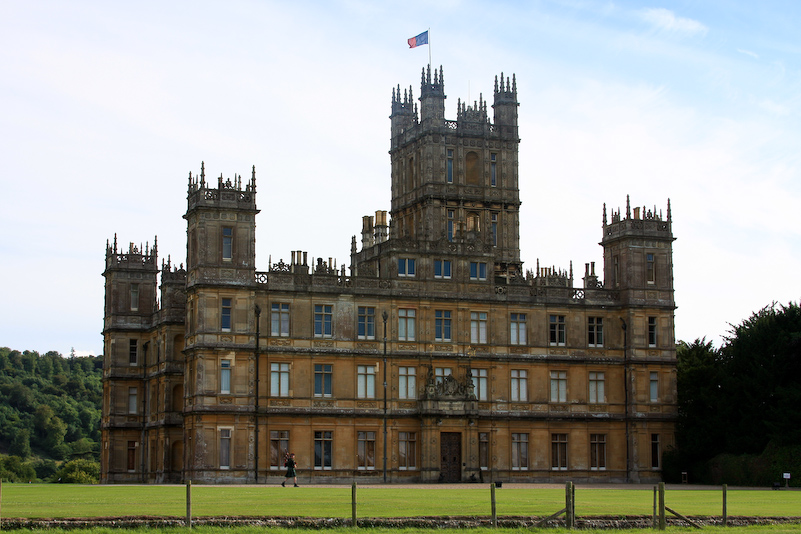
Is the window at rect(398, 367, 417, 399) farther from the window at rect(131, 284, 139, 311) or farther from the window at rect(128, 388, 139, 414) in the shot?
the window at rect(131, 284, 139, 311)

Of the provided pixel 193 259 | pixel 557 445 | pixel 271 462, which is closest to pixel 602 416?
Answer: pixel 557 445

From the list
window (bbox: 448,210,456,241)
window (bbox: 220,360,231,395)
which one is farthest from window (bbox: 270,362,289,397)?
window (bbox: 448,210,456,241)

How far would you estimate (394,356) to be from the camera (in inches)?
2717

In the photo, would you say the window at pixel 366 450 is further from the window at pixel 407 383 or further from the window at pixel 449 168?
the window at pixel 449 168

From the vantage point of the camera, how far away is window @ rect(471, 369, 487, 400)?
7088 cm

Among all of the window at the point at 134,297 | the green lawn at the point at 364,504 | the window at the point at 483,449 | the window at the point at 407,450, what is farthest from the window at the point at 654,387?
the window at the point at 134,297

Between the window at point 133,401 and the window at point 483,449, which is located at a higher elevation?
the window at point 133,401

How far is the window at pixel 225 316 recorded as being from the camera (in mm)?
65312

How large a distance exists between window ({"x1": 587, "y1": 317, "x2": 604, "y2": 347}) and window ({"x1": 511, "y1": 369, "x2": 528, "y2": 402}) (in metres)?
4.99

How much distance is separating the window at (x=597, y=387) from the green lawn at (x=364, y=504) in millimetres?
22804

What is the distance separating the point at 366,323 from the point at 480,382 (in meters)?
7.97

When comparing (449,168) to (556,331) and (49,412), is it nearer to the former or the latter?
(556,331)

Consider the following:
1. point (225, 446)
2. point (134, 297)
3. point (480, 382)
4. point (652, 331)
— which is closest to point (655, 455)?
point (652, 331)

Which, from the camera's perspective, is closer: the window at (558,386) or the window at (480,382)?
the window at (480,382)
